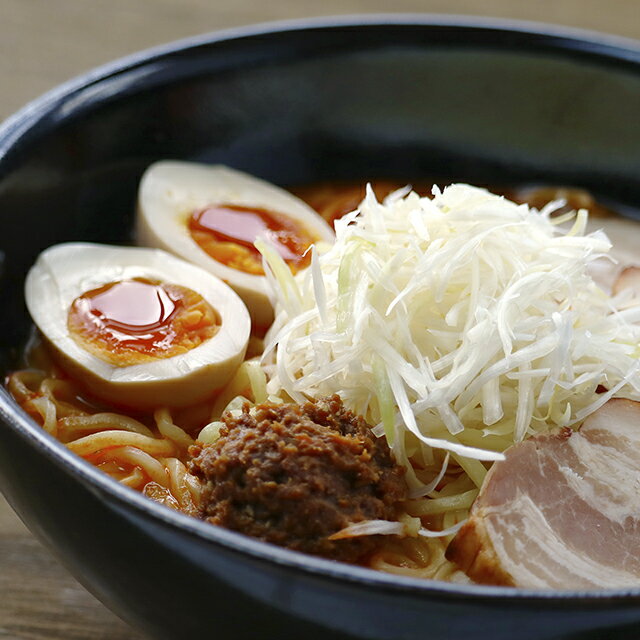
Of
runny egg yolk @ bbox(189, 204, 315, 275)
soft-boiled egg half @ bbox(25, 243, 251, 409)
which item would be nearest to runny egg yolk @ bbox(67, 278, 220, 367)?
soft-boiled egg half @ bbox(25, 243, 251, 409)

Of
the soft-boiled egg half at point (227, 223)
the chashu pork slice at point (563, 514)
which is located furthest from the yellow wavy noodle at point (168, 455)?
the soft-boiled egg half at point (227, 223)

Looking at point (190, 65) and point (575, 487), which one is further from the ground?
point (190, 65)

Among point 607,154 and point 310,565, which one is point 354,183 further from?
point 310,565

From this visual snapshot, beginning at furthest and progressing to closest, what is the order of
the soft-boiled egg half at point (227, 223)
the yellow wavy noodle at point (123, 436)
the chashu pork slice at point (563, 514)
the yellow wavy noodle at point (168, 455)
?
the soft-boiled egg half at point (227, 223) < the yellow wavy noodle at point (123, 436) < the yellow wavy noodle at point (168, 455) < the chashu pork slice at point (563, 514)

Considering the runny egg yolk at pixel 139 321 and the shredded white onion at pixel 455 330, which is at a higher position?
the shredded white onion at pixel 455 330

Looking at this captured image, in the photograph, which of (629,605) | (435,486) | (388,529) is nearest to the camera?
(629,605)

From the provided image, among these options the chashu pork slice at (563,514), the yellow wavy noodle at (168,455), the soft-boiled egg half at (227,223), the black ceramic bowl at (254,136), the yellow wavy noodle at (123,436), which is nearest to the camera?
the black ceramic bowl at (254,136)

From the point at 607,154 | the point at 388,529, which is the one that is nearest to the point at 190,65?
the point at 607,154

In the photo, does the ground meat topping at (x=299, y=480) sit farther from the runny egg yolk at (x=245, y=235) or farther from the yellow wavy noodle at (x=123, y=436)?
the runny egg yolk at (x=245, y=235)
